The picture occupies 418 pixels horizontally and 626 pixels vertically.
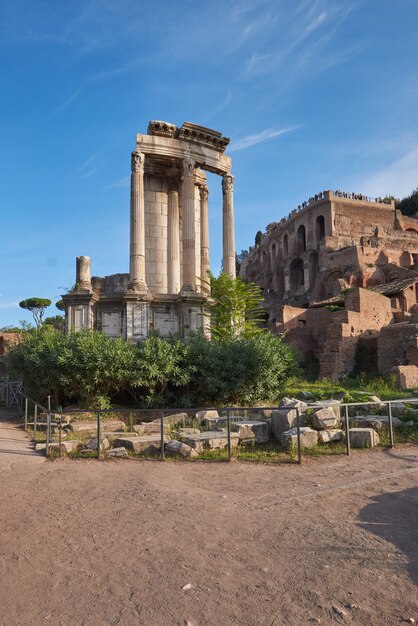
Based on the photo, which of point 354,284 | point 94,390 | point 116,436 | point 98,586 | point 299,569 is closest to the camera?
point 98,586

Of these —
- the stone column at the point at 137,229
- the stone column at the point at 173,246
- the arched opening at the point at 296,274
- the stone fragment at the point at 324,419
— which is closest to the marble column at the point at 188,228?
the stone column at the point at 173,246

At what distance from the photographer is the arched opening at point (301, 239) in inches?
2549

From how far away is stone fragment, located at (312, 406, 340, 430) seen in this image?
446 inches

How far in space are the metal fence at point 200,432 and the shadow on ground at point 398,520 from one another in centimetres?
232

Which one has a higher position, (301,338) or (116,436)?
(301,338)

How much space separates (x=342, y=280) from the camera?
4588cm

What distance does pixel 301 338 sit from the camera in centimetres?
3116

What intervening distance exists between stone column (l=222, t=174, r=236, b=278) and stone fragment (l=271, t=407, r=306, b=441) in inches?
330

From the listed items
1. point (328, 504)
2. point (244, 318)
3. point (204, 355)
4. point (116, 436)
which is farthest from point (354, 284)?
point (328, 504)

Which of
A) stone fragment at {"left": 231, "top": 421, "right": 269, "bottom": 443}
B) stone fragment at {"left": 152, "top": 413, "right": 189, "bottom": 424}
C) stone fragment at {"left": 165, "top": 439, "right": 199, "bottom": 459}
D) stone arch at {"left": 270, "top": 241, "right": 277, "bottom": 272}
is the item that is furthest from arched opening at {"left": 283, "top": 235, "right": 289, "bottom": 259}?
stone fragment at {"left": 165, "top": 439, "right": 199, "bottom": 459}

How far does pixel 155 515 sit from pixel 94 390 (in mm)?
7623

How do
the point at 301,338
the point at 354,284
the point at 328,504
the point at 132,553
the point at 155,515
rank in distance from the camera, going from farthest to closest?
the point at 354,284 < the point at 301,338 < the point at 328,504 < the point at 155,515 < the point at 132,553

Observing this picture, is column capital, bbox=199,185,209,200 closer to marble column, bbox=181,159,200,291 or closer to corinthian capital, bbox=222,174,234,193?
corinthian capital, bbox=222,174,234,193

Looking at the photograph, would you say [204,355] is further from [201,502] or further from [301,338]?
[301,338]
